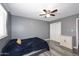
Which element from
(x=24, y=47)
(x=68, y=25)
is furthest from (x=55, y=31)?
(x=24, y=47)

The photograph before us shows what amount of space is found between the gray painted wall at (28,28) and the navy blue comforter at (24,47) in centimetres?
8

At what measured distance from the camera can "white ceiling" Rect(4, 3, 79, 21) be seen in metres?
1.19

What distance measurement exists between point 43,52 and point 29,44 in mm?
249

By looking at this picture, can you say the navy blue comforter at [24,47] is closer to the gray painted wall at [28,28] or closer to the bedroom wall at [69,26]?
the gray painted wall at [28,28]

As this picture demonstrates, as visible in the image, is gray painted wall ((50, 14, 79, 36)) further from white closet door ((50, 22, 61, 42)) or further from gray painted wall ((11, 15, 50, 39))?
gray painted wall ((11, 15, 50, 39))

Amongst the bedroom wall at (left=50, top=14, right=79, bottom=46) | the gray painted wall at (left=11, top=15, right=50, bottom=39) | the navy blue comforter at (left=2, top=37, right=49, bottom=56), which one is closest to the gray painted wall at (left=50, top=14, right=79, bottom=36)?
the bedroom wall at (left=50, top=14, right=79, bottom=46)

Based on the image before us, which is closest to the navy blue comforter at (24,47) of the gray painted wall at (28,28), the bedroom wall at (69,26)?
the gray painted wall at (28,28)

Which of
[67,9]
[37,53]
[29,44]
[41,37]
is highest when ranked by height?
[67,9]

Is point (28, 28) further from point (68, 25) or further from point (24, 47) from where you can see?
point (68, 25)

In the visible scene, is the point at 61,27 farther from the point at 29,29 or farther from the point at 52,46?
the point at 29,29

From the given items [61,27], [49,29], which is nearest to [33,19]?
[49,29]

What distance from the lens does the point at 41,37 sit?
1.32 metres

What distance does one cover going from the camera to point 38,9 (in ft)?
4.07

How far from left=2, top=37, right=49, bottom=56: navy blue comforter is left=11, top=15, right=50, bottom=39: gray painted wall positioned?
0.08m
